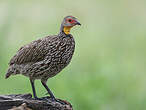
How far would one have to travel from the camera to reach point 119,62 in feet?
51.3

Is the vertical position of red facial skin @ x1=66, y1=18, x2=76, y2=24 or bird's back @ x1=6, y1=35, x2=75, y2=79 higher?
red facial skin @ x1=66, y1=18, x2=76, y2=24

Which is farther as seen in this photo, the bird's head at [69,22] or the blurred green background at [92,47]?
the blurred green background at [92,47]

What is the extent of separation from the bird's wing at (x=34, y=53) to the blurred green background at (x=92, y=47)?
2.58 metres

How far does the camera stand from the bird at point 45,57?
10.5 m

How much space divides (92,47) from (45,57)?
6982 mm

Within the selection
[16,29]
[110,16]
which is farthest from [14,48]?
[110,16]

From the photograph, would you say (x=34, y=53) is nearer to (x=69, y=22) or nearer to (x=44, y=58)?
(x=44, y=58)

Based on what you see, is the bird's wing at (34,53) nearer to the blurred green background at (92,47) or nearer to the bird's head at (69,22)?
the bird's head at (69,22)

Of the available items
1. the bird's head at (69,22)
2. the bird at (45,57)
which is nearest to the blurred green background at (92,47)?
the bird at (45,57)

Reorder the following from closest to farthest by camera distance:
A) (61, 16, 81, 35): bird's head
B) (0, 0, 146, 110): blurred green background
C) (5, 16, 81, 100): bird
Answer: (5, 16, 81, 100): bird
(61, 16, 81, 35): bird's head
(0, 0, 146, 110): blurred green background

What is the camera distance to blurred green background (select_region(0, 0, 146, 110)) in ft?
44.2

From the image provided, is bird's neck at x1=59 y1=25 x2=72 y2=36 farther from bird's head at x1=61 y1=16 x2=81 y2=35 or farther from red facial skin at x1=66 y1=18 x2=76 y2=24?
red facial skin at x1=66 y1=18 x2=76 y2=24

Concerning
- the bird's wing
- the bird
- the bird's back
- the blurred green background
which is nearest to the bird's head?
the bird

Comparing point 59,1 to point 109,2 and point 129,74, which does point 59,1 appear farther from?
point 129,74
